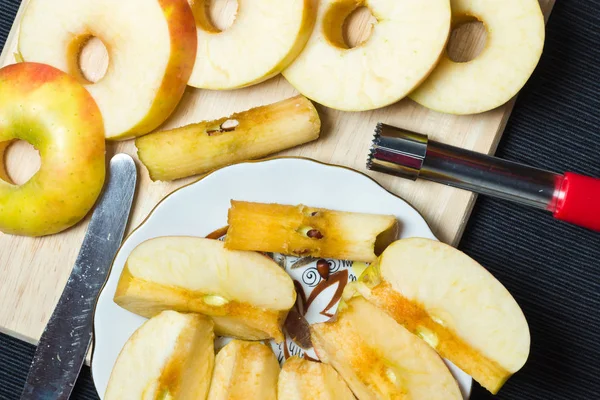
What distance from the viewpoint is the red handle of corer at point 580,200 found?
3.26 feet

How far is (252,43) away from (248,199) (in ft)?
0.81

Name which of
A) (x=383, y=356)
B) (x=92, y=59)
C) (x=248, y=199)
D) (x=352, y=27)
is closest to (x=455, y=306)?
(x=383, y=356)

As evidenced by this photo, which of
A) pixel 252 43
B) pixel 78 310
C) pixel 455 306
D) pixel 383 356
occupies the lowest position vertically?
pixel 78 310

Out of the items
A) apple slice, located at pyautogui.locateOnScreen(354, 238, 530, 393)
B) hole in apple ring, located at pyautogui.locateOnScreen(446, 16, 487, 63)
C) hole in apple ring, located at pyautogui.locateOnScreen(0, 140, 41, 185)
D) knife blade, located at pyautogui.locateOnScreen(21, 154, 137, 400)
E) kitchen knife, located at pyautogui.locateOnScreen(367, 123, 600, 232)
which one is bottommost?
knife blade, located at pyautogui.locateOnScreen(21, 154, 137, 400)

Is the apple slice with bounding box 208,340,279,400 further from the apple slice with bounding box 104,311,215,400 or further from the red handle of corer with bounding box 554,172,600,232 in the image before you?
the red handle of corer with bounding box 554,172,600,232

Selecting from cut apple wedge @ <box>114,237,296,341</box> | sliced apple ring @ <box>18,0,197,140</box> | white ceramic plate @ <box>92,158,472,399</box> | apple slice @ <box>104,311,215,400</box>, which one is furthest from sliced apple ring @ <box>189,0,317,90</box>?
apple slice @ <box>104,311,215,400</box>

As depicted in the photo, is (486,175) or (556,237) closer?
(486,175)

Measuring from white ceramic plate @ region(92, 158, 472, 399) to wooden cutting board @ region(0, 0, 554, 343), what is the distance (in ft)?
0.20

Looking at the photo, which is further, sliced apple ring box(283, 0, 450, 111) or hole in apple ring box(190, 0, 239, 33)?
hole in apple ring box(190, 0, 239, 33)

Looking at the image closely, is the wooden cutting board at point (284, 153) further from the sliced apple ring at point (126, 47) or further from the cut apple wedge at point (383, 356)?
the cut apple wedge at point (383, 356)

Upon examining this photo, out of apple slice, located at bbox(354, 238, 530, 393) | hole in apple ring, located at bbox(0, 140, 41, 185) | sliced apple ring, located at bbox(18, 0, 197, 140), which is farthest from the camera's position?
hole in apple ring, located at bbox(0, 140, 41, 185)

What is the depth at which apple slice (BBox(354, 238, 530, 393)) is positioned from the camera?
98 centimetres

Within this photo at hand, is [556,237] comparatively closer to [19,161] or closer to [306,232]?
[306,232]

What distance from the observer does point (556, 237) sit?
4.10 ft
